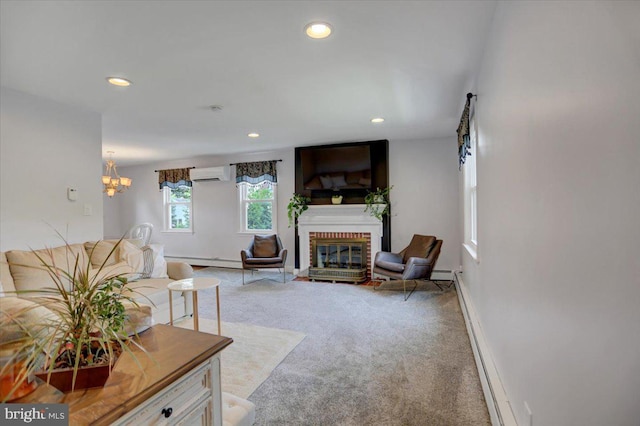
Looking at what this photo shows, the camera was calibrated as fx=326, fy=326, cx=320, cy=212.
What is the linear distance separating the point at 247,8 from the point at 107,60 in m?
1.32

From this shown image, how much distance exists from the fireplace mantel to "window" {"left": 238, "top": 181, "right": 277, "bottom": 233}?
77 cm

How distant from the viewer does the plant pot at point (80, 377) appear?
3.01 ft

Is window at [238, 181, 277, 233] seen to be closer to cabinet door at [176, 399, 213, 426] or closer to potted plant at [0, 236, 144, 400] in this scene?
cabinet door at [176, 399, 213, 426]

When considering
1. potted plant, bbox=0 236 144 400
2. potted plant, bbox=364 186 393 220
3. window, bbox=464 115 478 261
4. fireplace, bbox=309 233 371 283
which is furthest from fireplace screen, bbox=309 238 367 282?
potted plant, bbox=0 236 144 400

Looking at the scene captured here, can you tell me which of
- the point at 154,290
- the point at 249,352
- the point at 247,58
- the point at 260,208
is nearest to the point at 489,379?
the point at 249,352

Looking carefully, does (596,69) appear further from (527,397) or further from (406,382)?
(406,382)

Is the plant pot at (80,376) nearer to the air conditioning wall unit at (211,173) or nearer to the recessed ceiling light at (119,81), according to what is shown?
the recessed ceiling light at (119,81)

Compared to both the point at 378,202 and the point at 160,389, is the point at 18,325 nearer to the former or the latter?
the point at 160,389

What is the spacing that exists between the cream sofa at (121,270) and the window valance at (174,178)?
352cm

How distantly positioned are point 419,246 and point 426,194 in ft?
3.22

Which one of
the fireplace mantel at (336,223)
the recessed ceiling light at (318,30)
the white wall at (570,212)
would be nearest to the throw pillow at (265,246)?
the fireplace mantel at (336,223)

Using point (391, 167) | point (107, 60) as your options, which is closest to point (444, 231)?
point (391, 167)

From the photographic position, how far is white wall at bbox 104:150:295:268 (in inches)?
248

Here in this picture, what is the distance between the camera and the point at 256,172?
6430 millimetres
